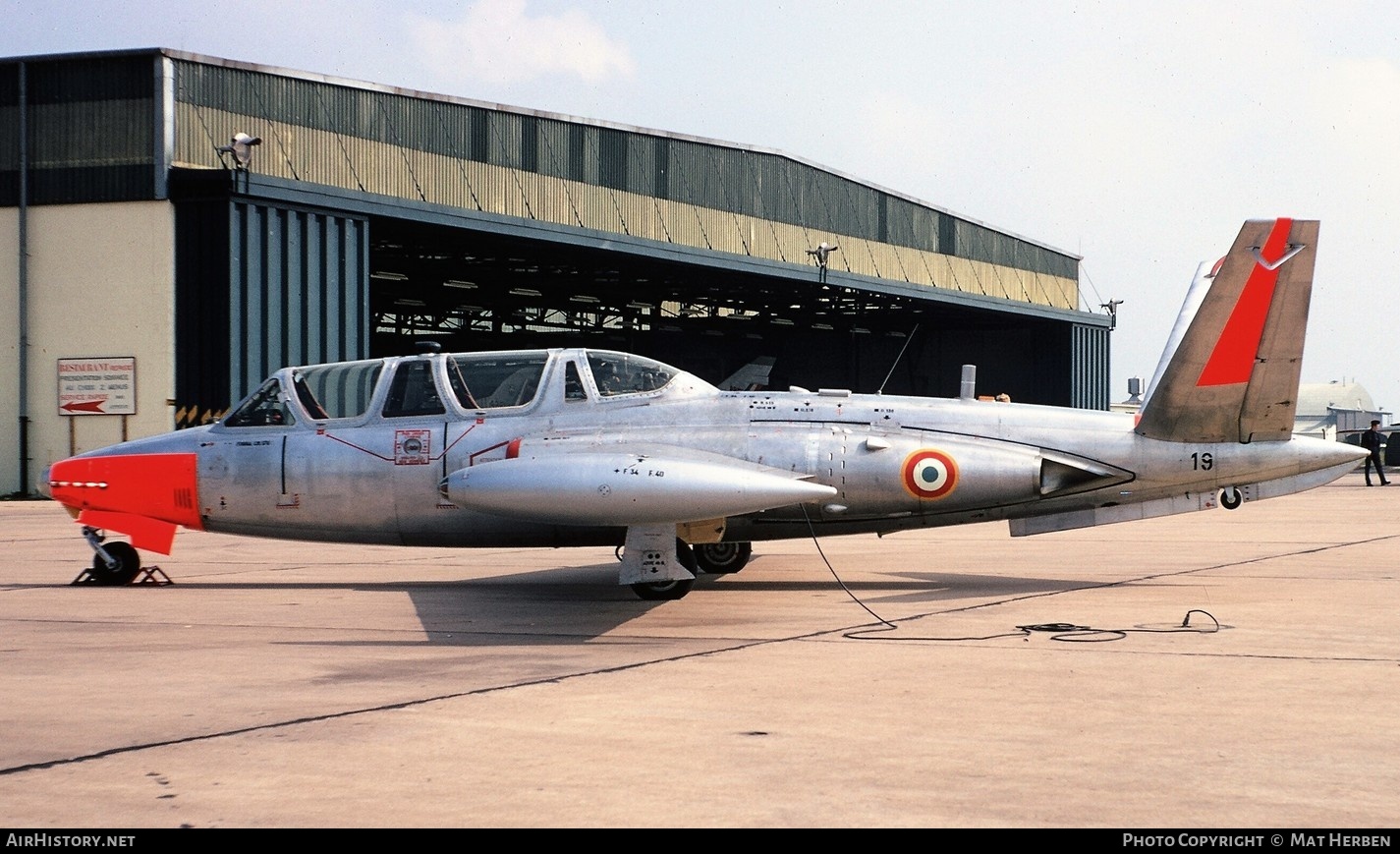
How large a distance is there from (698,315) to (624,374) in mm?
49751

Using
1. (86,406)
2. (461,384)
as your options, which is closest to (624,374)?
(461,384)

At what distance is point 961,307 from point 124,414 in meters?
34.1

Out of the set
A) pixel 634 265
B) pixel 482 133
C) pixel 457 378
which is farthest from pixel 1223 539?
pixel 634 265

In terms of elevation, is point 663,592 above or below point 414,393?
below

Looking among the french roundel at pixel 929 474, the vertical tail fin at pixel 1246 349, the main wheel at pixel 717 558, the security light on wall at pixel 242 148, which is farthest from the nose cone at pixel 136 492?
the security light on wall at pixel 242 148

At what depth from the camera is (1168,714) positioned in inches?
272

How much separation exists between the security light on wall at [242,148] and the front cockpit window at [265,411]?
20.8 m

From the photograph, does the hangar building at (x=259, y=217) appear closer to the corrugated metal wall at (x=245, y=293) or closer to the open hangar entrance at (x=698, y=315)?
the corrugated metal wall at (x=245, y=293)

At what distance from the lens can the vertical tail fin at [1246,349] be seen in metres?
12.1

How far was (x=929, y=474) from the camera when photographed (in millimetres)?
12258

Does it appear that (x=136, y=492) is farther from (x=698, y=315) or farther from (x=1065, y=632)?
(x=698, y=315)

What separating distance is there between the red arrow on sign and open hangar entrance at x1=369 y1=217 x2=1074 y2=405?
895 cm
